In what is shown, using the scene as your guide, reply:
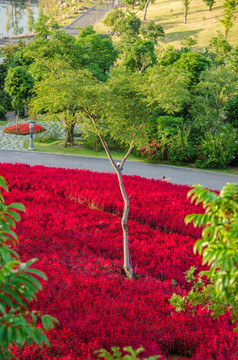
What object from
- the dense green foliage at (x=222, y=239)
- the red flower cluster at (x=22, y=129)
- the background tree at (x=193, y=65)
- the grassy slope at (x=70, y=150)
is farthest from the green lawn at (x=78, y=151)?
the dense green foliage at (x=222, y=239)

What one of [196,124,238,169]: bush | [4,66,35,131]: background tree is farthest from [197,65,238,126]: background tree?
[4,66,35,131]: background tree

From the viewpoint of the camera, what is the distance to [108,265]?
24.1 ft

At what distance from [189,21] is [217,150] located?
63844mm

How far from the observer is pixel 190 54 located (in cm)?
2456

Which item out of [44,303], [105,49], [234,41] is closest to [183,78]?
[44,303]

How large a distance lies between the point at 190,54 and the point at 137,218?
17.3 m

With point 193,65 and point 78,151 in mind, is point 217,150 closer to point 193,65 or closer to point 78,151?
point 193,65

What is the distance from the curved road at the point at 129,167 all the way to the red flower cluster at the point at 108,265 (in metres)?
6.36

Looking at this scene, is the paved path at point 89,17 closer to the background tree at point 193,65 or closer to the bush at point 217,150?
the background tree at point 193,65

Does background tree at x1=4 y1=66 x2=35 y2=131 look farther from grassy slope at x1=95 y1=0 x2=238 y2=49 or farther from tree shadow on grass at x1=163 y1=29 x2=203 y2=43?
tree shadow on grass at x1=163 y1=29 x2=203 y2=43

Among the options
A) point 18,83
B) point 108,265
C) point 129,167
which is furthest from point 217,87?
point 108,265

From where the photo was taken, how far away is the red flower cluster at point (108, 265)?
4992 mm

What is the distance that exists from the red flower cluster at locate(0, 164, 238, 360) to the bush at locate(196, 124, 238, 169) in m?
8.79

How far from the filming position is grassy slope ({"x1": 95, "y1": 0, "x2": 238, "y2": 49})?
67363mm
